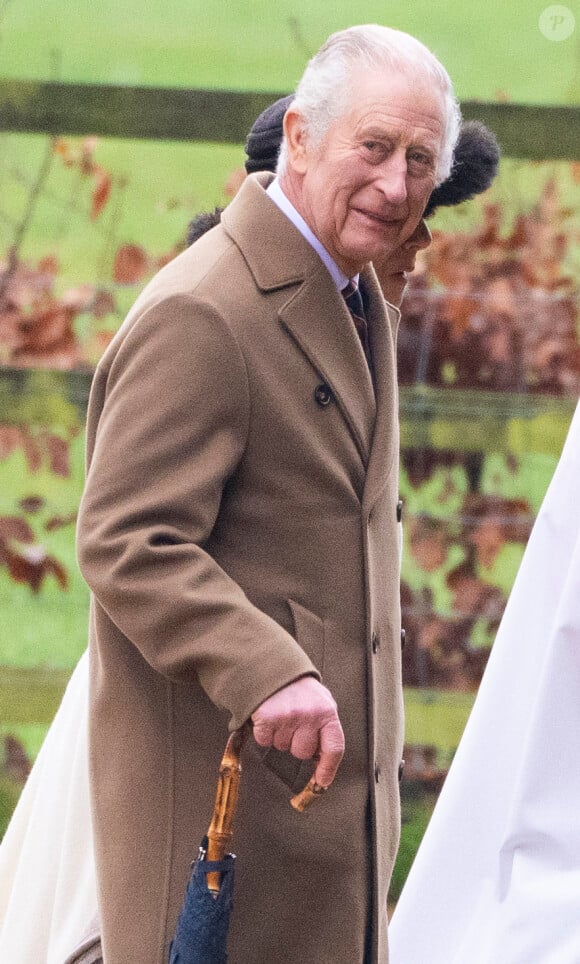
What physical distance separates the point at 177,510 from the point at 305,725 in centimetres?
31

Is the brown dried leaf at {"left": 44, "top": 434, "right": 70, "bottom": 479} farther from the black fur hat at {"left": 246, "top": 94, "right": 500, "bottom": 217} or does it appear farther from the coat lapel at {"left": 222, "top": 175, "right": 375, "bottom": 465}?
the coat lapel at {"left": 222, "top": 175, "right": 375, "bottom": 465}

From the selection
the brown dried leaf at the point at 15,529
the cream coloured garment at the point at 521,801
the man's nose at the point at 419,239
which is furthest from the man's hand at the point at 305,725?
the brown dried leaf at the point at 15,529

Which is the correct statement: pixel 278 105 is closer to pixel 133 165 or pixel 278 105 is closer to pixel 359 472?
pixel 359 472

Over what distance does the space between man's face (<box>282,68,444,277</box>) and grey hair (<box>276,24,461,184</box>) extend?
0.01 meters

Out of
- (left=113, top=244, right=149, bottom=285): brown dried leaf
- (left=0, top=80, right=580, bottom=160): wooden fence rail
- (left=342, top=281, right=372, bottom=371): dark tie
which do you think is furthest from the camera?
(left=113, top=244, right=149, bottom=285): brown dried leaf

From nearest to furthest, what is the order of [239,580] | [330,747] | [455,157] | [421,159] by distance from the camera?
1. [330,747]
2. [239,580]
3. [421,159]
4. [455,157]

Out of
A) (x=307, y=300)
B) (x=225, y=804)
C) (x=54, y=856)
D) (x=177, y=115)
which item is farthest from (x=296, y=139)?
(x=177, y=115)

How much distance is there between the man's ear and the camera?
2.32 m

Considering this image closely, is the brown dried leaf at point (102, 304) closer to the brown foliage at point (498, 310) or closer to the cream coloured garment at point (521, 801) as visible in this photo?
the brown foliage at point (498, 310)

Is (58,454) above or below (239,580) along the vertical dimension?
below

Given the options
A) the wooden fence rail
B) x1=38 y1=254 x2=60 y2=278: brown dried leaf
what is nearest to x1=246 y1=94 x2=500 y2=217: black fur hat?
the wooden fence rail

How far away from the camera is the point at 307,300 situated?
229 cm

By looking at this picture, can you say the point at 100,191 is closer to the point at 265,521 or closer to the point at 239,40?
the point at 239,40

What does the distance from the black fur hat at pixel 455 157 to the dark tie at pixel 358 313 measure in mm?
808
